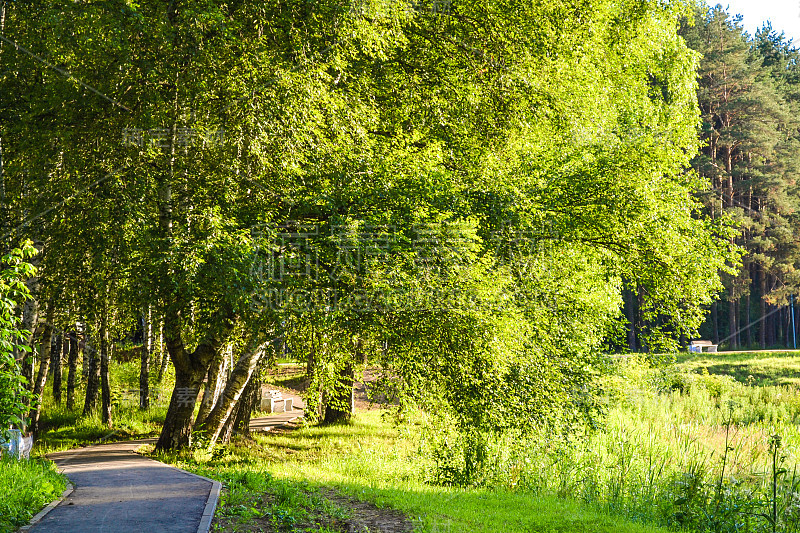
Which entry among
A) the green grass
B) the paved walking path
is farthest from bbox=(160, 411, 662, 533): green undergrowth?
the green grass

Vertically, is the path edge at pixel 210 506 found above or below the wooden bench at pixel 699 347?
below

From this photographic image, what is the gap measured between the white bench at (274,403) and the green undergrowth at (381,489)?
30.9 feet

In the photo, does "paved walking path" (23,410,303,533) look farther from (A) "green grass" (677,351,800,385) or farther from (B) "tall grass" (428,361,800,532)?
(A) "green grass" (677,351,800,385)

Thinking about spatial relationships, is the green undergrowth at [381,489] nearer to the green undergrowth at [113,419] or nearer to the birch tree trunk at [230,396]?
the birch tree trunk at [230,396]

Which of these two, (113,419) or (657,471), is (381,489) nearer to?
(657,471)

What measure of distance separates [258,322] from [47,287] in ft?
11.8

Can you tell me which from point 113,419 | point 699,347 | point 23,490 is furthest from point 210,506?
point 699,347

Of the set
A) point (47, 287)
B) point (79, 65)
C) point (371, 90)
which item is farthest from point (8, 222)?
point (371, 90)

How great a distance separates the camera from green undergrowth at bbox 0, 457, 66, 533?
7.10 metres

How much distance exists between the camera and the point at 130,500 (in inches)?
330

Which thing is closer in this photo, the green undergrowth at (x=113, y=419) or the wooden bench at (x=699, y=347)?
the green undergrowth at (x=113, y=419)

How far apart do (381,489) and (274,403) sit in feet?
55.9

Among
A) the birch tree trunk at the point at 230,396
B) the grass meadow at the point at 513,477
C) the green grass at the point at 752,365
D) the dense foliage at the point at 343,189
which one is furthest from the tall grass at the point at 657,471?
the green grass at the point at 752,365

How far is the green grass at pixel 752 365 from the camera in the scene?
32.2m
